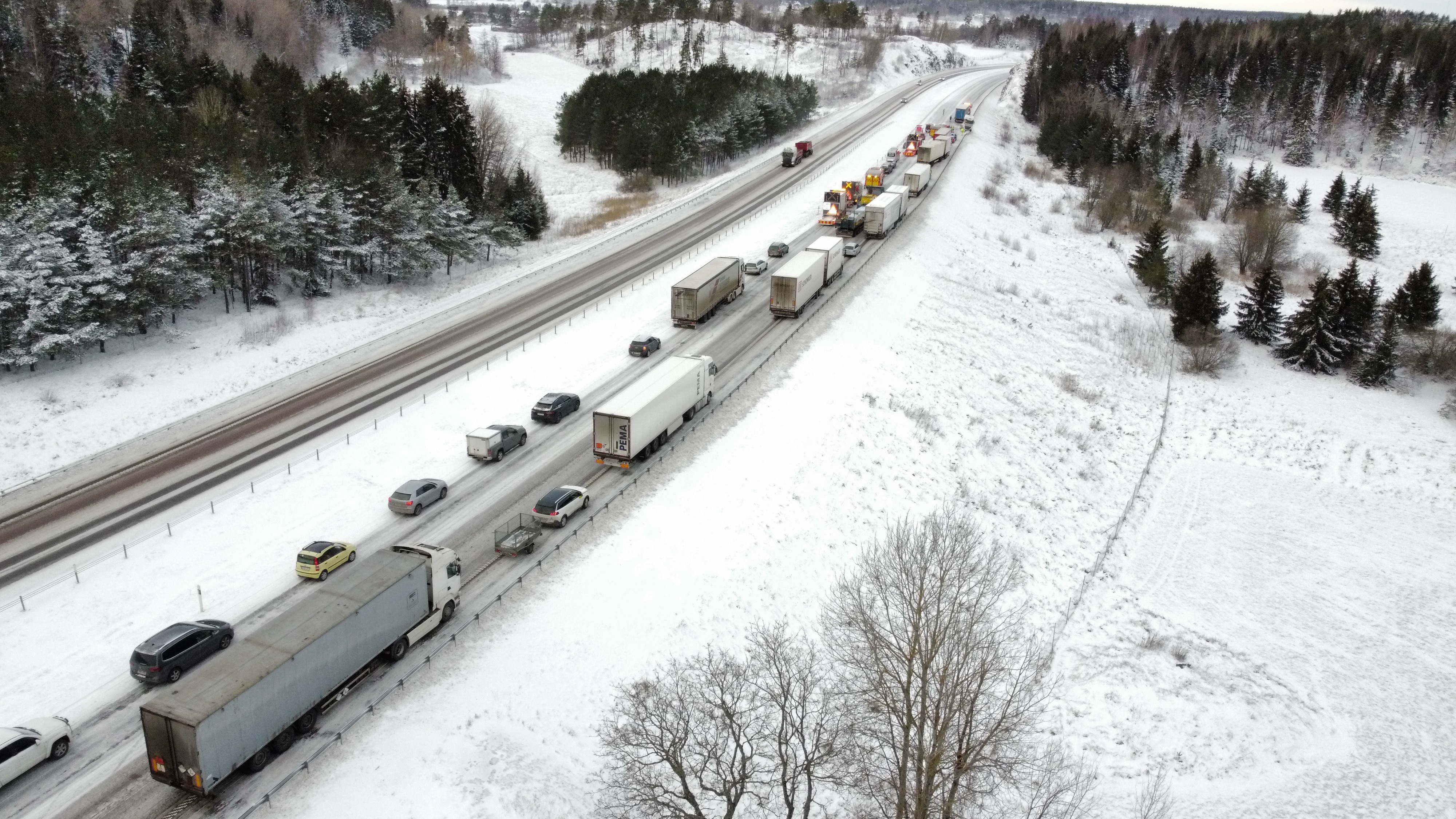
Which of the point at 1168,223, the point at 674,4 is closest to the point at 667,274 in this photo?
the point at 1168,223

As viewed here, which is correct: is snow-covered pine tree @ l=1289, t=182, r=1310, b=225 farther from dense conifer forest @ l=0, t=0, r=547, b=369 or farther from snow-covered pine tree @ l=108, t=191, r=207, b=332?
snow-covered pine tree @ l=108, t=191, r=207, b=332

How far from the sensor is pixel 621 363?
50.2 metres

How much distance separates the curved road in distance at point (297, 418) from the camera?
32750 mm

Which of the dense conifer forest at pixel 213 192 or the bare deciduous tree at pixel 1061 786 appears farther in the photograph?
the dense conifer forest at pixel 213 192

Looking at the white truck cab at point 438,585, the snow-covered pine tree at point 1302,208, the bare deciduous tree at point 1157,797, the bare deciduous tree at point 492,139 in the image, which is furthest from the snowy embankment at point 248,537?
the snow-covered pine tree at point 1302,208

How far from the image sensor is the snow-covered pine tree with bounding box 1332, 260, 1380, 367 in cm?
6259

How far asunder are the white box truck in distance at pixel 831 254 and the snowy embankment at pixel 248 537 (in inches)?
677

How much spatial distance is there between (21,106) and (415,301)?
31.1 metres

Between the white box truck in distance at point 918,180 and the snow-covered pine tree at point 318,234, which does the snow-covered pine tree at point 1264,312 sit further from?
the snow-covered pine tree at point 318,234

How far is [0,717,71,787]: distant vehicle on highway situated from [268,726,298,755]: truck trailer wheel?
5.30 m

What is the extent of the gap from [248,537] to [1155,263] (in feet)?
245

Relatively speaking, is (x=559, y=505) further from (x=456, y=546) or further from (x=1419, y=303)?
(x=1419, y=303)

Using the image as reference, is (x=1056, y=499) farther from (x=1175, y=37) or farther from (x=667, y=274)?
(x=1175, y=37)

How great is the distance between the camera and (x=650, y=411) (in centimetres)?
3719
